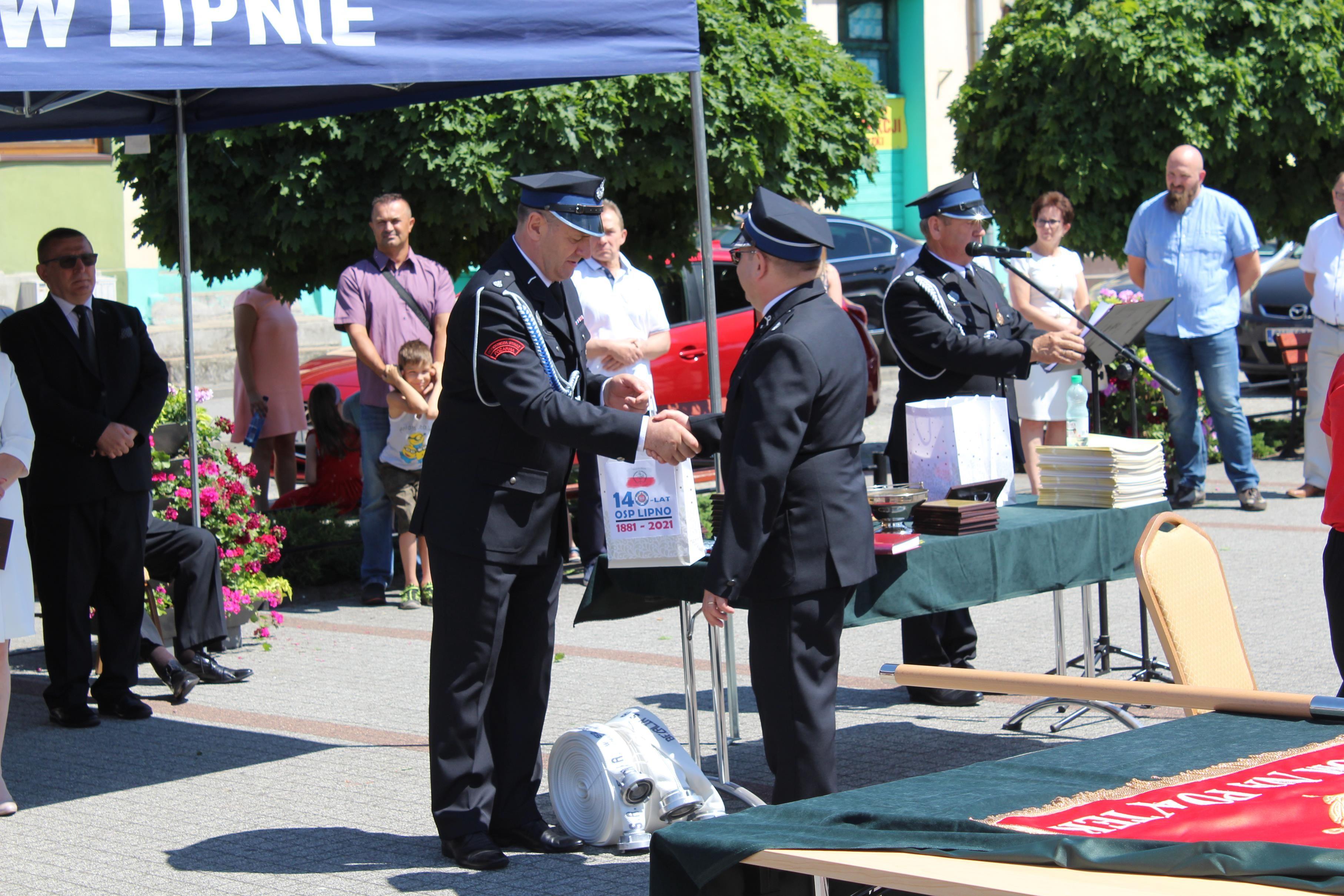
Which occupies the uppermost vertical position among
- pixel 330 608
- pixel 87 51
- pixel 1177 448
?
pixel 87 51

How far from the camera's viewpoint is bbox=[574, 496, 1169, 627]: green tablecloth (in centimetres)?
512

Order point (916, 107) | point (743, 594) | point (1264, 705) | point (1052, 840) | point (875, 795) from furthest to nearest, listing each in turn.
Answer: point (916, 107)
point (743, 594)
point (1264, 705)
point (875, 795)
point (1052, 840)

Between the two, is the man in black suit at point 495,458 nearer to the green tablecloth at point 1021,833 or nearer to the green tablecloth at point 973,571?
the green tablecloth at point 973,571

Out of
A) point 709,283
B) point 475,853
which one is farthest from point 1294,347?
point 475,853

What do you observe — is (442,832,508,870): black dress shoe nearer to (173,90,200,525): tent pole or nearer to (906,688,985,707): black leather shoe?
(906,688,985,707): black leather shoe

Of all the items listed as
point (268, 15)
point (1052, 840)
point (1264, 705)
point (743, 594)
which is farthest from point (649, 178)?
point (1052, 840)

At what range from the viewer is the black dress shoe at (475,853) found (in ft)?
15.7

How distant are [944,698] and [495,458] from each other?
2.82 m

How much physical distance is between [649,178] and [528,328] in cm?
530

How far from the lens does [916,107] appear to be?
93.2ft

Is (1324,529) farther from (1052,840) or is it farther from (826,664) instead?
(1052,840)

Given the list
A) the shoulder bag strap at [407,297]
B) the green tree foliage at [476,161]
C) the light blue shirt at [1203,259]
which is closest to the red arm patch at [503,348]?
the shoulder bag strap at [407,297]

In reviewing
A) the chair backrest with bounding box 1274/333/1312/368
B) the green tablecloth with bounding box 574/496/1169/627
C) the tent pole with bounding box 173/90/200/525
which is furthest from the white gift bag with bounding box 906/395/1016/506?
the chair backrest with bounding box 1274/333/1312/368

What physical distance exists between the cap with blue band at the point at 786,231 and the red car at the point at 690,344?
6361mm
